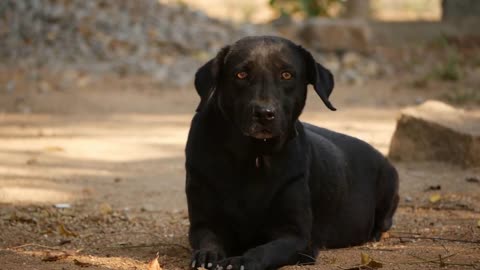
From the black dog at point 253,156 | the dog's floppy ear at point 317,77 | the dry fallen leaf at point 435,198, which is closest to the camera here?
the black dog at point 253,156

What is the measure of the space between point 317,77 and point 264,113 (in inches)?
23.0

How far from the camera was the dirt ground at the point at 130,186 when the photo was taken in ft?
16.5

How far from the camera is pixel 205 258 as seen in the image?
14.8ft

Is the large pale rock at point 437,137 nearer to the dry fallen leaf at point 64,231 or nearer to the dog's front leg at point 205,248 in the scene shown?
the dry fallen leaf at point 64,231

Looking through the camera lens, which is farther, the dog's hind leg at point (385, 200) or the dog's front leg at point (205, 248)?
the dog's hind leg at point (385, 200)

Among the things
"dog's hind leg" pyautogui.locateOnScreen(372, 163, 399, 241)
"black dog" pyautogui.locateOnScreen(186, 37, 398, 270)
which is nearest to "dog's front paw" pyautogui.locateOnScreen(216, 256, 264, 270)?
"black dog" pyautogui.locateOnScreen(186, 37, 398, 270)

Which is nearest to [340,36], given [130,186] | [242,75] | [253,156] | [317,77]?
[130,186]

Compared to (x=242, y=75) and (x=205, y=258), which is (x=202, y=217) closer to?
(x=205, y=258)

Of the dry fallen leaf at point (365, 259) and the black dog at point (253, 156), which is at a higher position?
the black dog at point (253, 156)

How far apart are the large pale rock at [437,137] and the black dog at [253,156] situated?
2.85 meters

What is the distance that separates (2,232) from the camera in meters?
5.82

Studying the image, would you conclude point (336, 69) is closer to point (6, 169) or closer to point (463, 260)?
point (6, 169)

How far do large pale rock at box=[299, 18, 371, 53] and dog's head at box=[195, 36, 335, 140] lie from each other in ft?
33.6

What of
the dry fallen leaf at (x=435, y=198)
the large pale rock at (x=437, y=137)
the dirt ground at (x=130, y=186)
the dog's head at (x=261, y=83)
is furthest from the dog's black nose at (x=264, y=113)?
the large pale rock at (x=437, y=137)
